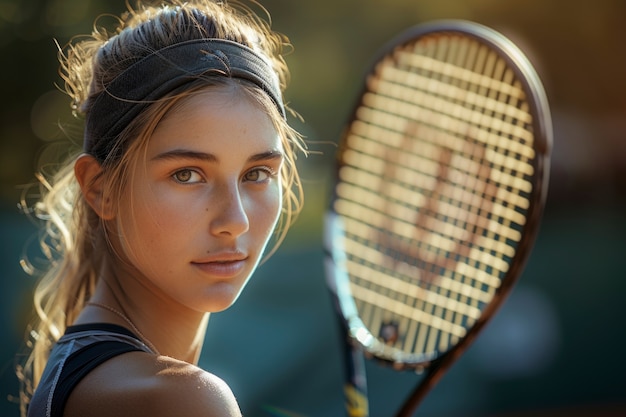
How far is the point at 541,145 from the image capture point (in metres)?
1.84

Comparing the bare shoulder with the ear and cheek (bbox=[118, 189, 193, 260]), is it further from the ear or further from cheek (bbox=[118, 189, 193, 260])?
the ear

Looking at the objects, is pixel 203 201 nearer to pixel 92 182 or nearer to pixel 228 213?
pixel 228 213

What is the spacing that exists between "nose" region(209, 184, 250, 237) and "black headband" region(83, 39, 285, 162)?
6.7 inches

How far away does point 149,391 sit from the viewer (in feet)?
3.86

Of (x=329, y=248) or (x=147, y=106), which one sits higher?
(x=147, y=106)

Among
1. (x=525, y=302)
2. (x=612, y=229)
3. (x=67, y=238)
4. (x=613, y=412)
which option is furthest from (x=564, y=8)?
(x=67, y=238)

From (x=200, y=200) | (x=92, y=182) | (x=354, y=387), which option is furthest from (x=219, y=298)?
(x=354, y=387)

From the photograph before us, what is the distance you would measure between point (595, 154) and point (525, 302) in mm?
1321

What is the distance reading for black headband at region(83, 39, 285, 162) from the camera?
54.4 inches

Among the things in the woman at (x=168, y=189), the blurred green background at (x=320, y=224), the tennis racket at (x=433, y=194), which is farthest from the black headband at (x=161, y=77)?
the blurred green background at (x=320, y=224)

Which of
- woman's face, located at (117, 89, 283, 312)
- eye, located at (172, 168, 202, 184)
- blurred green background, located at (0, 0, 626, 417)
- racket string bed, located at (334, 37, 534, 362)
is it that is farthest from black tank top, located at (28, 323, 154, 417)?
blurred green background, located at (0, 0, 626, 417)

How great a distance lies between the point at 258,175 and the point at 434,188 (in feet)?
2.72

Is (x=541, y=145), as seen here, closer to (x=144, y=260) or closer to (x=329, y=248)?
(x=329, y=248)

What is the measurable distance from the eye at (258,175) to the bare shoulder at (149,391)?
12.2 inches
